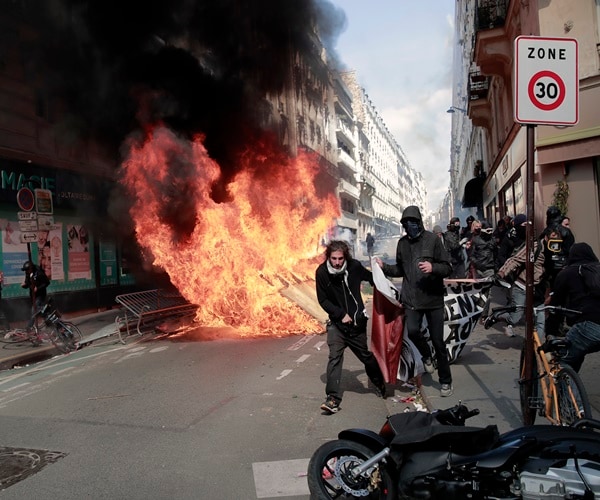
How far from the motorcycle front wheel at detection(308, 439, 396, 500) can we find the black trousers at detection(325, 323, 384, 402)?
1.91 meters

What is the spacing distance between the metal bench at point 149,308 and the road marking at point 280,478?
703 cm

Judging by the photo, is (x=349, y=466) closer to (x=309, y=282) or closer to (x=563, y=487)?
(x=563, y=487)

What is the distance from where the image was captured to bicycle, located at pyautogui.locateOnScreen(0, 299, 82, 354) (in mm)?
9688

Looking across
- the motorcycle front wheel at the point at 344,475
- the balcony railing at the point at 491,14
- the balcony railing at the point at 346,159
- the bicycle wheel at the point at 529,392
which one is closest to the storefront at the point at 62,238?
the motorcycle front wheel at the point at 344,475

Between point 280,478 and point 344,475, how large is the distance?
0.82m

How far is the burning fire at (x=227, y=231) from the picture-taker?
1023 cm

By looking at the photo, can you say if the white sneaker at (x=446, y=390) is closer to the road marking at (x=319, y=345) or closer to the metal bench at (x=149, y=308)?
the road marking at (x=319, y=345)

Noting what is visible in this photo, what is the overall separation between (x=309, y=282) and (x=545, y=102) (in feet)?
26.7

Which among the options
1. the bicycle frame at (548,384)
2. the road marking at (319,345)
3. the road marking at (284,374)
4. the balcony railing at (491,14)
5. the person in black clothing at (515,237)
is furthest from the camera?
the balcony railing at (491,14)

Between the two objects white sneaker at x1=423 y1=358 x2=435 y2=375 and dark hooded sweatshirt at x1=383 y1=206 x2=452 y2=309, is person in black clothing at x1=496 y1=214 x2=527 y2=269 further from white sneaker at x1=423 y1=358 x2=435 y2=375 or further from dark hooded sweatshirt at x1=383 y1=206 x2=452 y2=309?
dark hooded sweatshirt at x1=383 y1=206 x2=452 y2=309

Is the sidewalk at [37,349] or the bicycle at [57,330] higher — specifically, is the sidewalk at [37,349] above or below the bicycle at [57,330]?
below

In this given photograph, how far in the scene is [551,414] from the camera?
11.9 feet

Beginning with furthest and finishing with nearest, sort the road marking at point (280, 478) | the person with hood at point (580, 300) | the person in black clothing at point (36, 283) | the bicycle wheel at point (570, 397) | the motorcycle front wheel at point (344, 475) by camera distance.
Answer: the person in black clothing at point (36, 283)
the person with hood at point (580, 300)
the road marking at point (280, 478)
the bicycle wheel at point (570, 397)
the motorcycle front wheel at point (344, 475)

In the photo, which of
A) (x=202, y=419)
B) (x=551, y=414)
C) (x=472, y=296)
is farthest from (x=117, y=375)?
(x=551, y=414)
